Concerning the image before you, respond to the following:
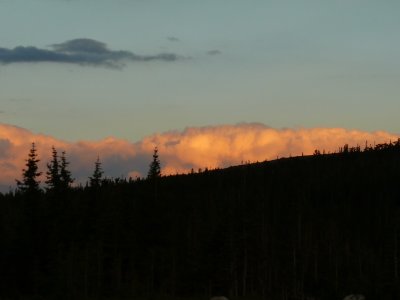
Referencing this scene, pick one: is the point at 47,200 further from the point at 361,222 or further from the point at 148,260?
the point at 361,222

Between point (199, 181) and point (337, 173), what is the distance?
117ft

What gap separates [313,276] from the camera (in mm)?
93375

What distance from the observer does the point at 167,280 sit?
8169 cm

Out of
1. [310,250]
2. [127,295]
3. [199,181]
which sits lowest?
[127,295]

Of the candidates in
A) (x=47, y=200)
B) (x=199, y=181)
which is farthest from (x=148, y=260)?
(x=199, y=181)

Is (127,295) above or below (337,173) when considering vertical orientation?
below

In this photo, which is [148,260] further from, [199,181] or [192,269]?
[199,181]

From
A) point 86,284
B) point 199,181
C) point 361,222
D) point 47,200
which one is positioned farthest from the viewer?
point 199,181

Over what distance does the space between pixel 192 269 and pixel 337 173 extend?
117m

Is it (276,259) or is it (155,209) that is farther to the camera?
(276,259)

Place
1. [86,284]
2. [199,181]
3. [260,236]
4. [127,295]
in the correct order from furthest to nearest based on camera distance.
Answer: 1. [199,181]
2. [260,236]
3. [86,284]
4. [127,295]

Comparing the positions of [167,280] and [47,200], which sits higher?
[47,200]

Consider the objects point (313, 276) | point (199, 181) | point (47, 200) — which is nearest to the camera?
point (47, 200)

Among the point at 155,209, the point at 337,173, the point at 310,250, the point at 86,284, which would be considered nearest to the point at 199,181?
the point at 337,173
